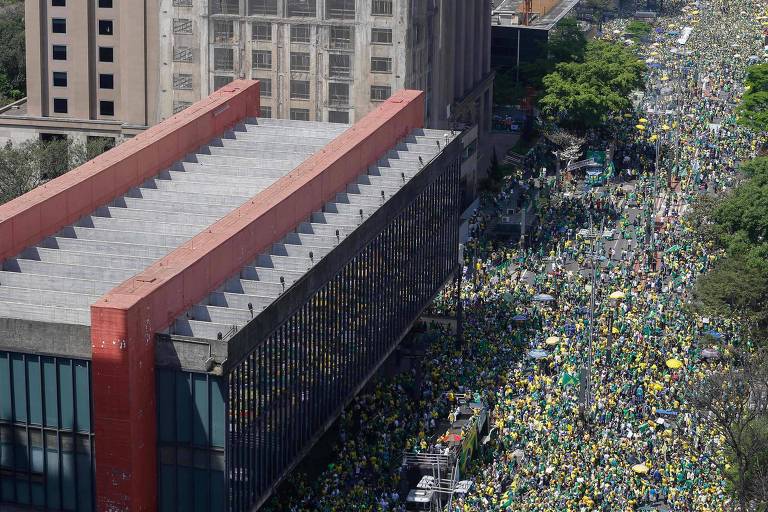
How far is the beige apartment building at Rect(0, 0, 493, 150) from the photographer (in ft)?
438

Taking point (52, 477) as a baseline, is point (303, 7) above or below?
above

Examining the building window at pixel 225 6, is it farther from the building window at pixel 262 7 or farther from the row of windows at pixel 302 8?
the building window at pixel 262 7

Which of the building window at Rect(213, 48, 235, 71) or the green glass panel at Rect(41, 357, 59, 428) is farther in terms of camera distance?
the building window at Rect(213, 48, 235, 71)

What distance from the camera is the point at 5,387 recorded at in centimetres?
7769

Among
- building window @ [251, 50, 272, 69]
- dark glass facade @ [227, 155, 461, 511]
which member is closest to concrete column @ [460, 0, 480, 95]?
building window @ [251, 50, 272, 69]

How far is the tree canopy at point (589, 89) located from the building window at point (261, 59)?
38.6 m

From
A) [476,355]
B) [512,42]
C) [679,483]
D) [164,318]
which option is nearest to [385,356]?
[476,355]

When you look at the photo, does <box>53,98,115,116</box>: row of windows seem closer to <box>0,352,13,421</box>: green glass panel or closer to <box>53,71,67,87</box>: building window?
<box>53,71,67,87</box>: building window

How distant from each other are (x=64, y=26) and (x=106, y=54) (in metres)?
4.23

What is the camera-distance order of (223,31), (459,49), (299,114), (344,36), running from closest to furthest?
(344,36) < (223,31) < (299,114) < (459,49)

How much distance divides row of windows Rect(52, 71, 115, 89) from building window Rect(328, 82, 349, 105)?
2404 cm

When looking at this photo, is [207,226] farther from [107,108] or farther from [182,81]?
[107,108]

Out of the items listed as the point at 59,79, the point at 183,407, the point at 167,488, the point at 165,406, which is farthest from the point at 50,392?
the point at 59,79

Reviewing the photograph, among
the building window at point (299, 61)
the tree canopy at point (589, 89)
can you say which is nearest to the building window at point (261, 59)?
the building window at point (299, 61)
